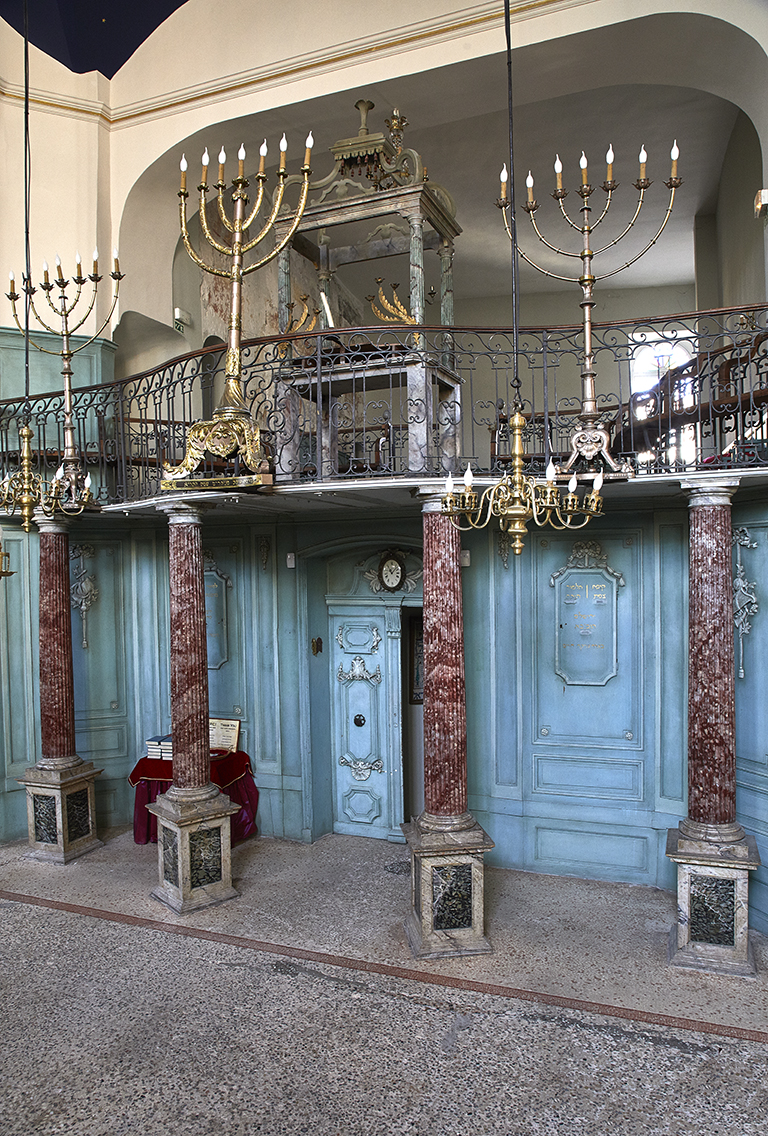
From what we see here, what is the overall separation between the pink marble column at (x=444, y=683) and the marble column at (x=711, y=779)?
165 centimetres

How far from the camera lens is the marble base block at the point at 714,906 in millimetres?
5398

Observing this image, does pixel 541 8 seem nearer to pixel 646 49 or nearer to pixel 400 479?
pixel 646 49

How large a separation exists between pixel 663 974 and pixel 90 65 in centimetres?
1068

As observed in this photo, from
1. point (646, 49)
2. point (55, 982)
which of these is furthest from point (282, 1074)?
point (646, 49)

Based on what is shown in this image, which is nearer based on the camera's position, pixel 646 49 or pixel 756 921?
pixel 756 921

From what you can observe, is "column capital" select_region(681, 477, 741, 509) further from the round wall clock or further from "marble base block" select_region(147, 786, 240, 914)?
"marble base block" select_region(147, 786, 240, 914)

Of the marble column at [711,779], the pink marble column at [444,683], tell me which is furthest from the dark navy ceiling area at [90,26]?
the marble column at [711,779]

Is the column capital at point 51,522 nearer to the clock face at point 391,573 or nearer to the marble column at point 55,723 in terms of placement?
the marble column at point 55,723

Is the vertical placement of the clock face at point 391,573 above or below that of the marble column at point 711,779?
above

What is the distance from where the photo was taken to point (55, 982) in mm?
5383

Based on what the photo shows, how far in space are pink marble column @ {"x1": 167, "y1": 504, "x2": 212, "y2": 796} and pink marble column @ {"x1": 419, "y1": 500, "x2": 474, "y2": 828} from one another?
2.05m

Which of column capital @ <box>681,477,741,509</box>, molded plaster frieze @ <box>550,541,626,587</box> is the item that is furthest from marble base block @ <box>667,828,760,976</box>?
column capital @ <box>681,477,741,509</box>

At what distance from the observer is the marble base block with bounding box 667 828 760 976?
213 inches

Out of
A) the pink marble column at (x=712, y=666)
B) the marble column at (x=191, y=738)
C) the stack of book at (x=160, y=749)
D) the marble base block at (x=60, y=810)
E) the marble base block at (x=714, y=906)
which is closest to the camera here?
the marble base block at (x=714, y=906)
